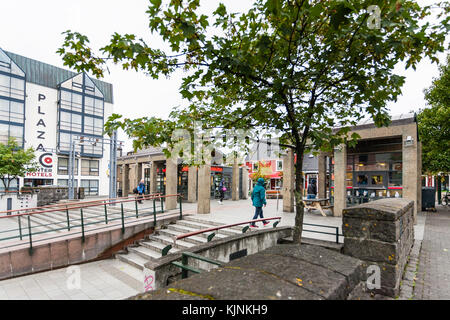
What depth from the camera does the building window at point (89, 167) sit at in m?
34.2

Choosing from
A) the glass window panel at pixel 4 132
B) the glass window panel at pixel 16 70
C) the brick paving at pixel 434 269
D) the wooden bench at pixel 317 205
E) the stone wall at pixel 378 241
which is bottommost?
the brick paving at pixel 434 269

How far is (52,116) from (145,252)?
3351 cm

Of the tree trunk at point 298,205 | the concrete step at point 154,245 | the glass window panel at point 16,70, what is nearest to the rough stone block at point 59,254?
the concrete step at point 154,245

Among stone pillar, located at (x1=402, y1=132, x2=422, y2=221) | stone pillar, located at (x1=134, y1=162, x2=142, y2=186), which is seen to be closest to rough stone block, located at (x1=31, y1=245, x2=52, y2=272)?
stone pillar, located at (x1=402, y1=132, x2=422, y2=221)

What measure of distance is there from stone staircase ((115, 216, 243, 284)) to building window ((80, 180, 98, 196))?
29.3 meters

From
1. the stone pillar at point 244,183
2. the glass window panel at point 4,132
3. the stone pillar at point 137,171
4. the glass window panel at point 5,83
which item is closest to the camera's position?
the stone pillar at point 244,183

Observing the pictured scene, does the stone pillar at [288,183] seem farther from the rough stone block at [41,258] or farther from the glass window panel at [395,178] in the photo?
the rough stone block at [41,258]

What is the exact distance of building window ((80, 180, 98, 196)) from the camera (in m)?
33.8

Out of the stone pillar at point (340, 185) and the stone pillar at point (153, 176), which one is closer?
the stone pillar at point (340, 185)

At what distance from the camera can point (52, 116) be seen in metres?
32.8

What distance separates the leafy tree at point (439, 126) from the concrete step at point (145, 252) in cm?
1830

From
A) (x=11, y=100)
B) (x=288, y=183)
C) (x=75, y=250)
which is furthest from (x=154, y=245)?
(x=11, y=100)

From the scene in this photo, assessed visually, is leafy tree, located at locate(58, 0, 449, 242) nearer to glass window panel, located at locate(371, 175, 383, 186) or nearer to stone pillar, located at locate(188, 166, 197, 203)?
glass window panel, located at locate(371, 175, 383, 186)
